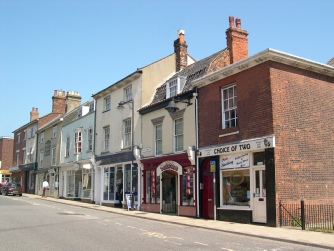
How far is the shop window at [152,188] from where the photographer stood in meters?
22.3

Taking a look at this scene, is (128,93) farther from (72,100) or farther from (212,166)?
(72,100)

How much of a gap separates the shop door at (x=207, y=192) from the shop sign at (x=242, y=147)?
2.37 feet

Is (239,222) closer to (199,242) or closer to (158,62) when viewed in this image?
(199,242)

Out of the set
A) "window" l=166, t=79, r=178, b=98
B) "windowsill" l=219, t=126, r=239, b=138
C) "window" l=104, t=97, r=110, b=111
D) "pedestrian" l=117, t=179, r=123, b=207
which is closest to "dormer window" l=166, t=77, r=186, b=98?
"window" l=166, t=79, r=178, b=98

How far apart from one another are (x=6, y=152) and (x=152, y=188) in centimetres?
5287

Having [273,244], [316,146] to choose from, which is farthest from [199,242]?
[316,146]

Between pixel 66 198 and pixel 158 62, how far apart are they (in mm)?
17973

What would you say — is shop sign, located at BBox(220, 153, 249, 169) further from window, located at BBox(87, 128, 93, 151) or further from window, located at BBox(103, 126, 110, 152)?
window, located at BBox(87, 128, 93, 151)

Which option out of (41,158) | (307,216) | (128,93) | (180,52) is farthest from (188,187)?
(41,158)

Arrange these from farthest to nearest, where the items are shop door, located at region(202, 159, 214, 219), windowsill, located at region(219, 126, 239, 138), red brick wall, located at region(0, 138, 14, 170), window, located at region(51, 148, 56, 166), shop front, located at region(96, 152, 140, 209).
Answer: red brick wall, located at region(0, 138, 14, 170)
window, located at region(51, 148, 56, 166)
shop front, located at region(96, 152, 140, 209)
shop door, located at region(202, 159, 214, 219)
windowsill, located at region(219, 126, 239, 138)

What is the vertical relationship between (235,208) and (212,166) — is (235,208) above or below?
below

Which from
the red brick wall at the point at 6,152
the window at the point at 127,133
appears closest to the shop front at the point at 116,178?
the window at the point at 127,133

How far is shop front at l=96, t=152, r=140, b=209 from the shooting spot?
24.5m

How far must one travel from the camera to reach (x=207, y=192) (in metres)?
18.3
